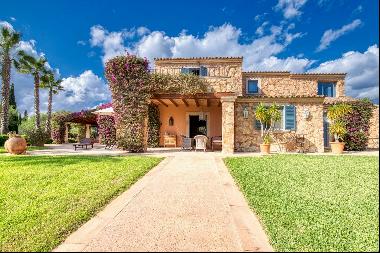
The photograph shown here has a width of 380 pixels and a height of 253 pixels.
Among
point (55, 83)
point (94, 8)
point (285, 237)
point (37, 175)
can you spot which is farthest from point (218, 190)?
point (55, 83)

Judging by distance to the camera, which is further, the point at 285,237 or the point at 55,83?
the point at 55,83

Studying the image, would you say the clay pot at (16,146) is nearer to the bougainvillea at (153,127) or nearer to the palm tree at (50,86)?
the bougainvillea at (153,127)

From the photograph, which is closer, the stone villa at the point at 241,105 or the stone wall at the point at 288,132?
the stone villa at the point at 241,105

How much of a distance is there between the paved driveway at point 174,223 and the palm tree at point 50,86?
2630 cm

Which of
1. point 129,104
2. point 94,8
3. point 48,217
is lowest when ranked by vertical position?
point 48,217

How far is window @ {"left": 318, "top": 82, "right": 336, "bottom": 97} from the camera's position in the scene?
25.9 meters

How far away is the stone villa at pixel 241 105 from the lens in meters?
16.1

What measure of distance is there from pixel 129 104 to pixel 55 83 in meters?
21.2

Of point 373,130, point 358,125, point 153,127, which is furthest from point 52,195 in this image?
point 373,130

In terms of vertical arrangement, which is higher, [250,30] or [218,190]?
[250,30]

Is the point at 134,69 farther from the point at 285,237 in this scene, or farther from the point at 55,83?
the point at 55,83

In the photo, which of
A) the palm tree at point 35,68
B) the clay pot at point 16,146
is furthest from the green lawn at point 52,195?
the palm tree at point 35,68

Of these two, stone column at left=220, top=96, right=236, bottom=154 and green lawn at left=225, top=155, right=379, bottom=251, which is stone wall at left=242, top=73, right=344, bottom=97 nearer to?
stone column at left=220, top=96, right=236, bottom=154

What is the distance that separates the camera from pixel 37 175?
8.34 m
